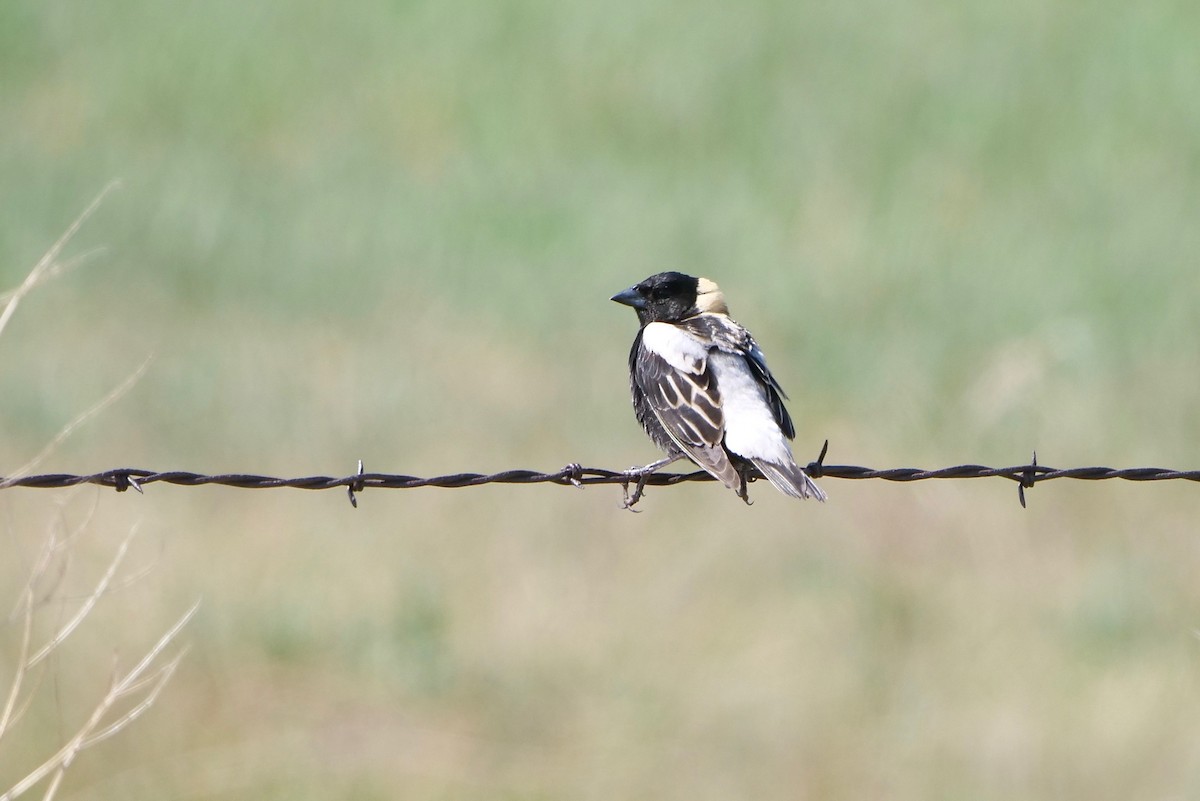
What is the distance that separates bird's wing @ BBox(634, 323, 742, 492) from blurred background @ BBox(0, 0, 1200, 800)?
173 centimetres

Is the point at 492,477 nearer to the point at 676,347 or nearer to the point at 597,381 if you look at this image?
the point at 676,347

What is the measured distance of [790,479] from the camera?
4.60 meters

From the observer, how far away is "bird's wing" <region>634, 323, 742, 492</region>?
15.8ft

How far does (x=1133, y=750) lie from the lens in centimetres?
730

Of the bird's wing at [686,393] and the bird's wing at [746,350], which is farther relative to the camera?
the bird's wing at [746,350]

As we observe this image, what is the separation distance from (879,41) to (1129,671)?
40.1 ft

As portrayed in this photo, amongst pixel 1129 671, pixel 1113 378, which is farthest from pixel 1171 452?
pixel 1129 671

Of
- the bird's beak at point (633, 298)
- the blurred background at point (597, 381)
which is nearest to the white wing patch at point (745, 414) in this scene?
the bird's beak at point (633, 298)

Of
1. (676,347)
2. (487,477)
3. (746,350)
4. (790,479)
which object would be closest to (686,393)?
(676,347)

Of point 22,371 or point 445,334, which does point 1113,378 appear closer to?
point 445,334

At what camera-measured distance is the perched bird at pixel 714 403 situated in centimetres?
477

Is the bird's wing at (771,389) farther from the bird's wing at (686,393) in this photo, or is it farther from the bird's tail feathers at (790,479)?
the bird's tail feathers at (790,479)

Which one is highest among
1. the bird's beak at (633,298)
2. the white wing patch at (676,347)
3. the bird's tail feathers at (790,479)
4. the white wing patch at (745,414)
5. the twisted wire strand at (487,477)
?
the bird's beak at (633,298)

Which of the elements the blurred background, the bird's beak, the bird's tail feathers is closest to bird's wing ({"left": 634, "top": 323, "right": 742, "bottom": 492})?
the bird's tail feathers
